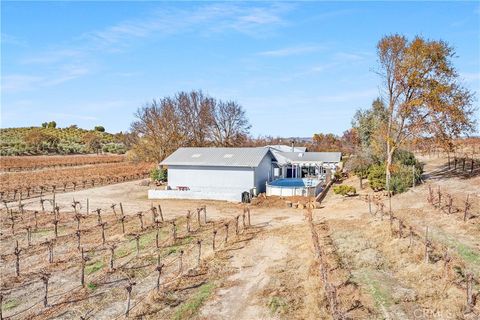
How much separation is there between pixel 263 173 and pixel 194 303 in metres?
24.8

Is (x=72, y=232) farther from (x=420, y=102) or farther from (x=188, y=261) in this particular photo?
(x=420, y=102)

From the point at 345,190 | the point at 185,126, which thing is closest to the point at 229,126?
the point at 185,126

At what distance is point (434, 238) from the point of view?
704 inches

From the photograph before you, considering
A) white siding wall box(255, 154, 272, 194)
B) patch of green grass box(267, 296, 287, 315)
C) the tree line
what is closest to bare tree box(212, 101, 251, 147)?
the tree line

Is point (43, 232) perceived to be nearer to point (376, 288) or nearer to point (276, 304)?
point (276, 304)

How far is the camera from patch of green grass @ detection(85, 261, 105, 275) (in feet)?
50.8

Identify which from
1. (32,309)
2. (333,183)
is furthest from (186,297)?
(333,183)

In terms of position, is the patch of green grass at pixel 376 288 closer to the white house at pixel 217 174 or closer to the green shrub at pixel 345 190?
the green shrub at pixel 345 190

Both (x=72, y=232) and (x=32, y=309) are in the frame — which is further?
(x=72, y=232)

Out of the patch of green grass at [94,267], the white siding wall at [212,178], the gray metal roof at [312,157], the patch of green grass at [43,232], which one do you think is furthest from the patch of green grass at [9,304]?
the gray metal roof at [312,157]

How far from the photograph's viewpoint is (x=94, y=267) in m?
15.9

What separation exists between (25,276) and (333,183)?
33.0 m

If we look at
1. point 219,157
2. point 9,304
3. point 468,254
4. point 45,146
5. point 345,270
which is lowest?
point 9,304

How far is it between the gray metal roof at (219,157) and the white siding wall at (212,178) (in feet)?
1.65
